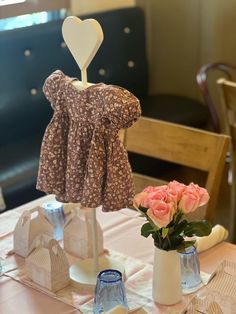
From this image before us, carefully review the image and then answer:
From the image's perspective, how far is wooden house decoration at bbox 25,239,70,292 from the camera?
1372 mm

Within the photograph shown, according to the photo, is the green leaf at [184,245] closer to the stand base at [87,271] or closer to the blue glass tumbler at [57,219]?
the stand base at [87,271]

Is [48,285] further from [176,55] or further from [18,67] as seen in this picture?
[176,55]

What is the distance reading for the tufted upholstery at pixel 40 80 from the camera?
2.59 m

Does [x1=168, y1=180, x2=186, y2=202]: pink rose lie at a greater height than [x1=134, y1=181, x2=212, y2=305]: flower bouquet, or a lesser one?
greater

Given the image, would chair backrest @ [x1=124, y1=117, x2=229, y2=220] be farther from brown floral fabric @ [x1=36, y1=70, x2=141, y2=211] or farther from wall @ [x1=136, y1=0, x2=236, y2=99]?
wall @ [x1=136, y1=0, x2=236, y2=99]

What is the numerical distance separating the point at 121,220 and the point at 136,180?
0.29 meters

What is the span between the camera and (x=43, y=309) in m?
1.31

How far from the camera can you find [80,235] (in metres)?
1.50

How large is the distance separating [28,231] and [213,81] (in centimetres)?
218

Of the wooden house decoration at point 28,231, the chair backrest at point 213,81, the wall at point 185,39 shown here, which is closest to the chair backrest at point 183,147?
the wooden house decoration at point 28,231

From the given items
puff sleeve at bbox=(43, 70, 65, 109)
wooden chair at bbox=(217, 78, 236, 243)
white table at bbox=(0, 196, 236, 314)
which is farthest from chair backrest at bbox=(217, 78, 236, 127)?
puff sleeve at bbox=(43, 70, 65, 109)

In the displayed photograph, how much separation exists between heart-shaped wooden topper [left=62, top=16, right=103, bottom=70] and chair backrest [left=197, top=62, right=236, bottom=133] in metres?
1.56

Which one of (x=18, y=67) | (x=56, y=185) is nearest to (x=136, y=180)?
(x=56, y=185)

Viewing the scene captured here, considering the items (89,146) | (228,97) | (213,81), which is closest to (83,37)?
(89,146)
